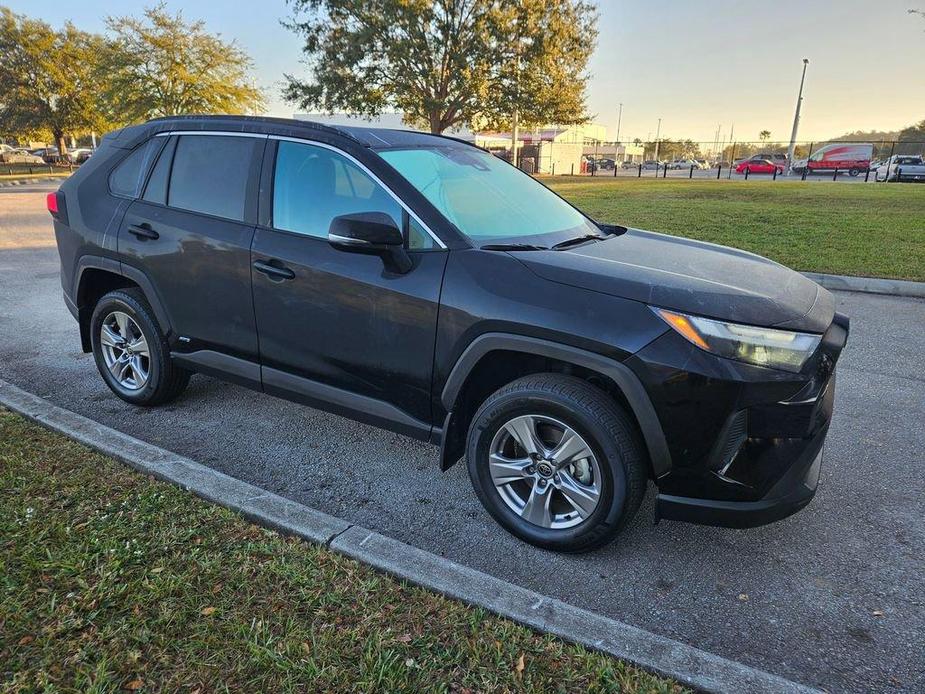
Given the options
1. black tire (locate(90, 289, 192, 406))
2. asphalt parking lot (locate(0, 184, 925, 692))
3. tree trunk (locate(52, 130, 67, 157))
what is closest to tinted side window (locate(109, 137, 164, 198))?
black tire (locate(90, 289, 192, 406))

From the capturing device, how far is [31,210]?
15.8 meters

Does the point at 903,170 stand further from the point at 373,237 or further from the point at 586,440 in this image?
the point at 373,237

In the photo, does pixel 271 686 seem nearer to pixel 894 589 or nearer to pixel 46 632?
pixel 46 632

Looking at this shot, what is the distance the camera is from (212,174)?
3645 millimetres

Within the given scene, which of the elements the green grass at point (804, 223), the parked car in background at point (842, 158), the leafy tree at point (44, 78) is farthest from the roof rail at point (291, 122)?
the leafy tree at point (44, 78)

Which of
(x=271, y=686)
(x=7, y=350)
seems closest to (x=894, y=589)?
(x=271, y=686)

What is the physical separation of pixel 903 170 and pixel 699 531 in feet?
118

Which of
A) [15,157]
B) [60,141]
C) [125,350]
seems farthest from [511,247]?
[15,157]

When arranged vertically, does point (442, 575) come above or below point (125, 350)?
below

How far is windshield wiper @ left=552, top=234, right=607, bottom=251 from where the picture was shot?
3178mm

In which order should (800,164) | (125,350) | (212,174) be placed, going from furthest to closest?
(800,164) → (125,350) → (212,174)

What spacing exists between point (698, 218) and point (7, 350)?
1160cm

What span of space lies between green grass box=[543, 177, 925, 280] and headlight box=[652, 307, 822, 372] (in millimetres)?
6690

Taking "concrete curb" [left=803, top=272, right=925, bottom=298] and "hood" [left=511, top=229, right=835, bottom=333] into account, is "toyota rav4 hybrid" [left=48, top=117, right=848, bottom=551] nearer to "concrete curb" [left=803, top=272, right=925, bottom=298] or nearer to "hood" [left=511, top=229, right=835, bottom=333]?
"hood" [left=511, top=229, right=835, bottom=333]
